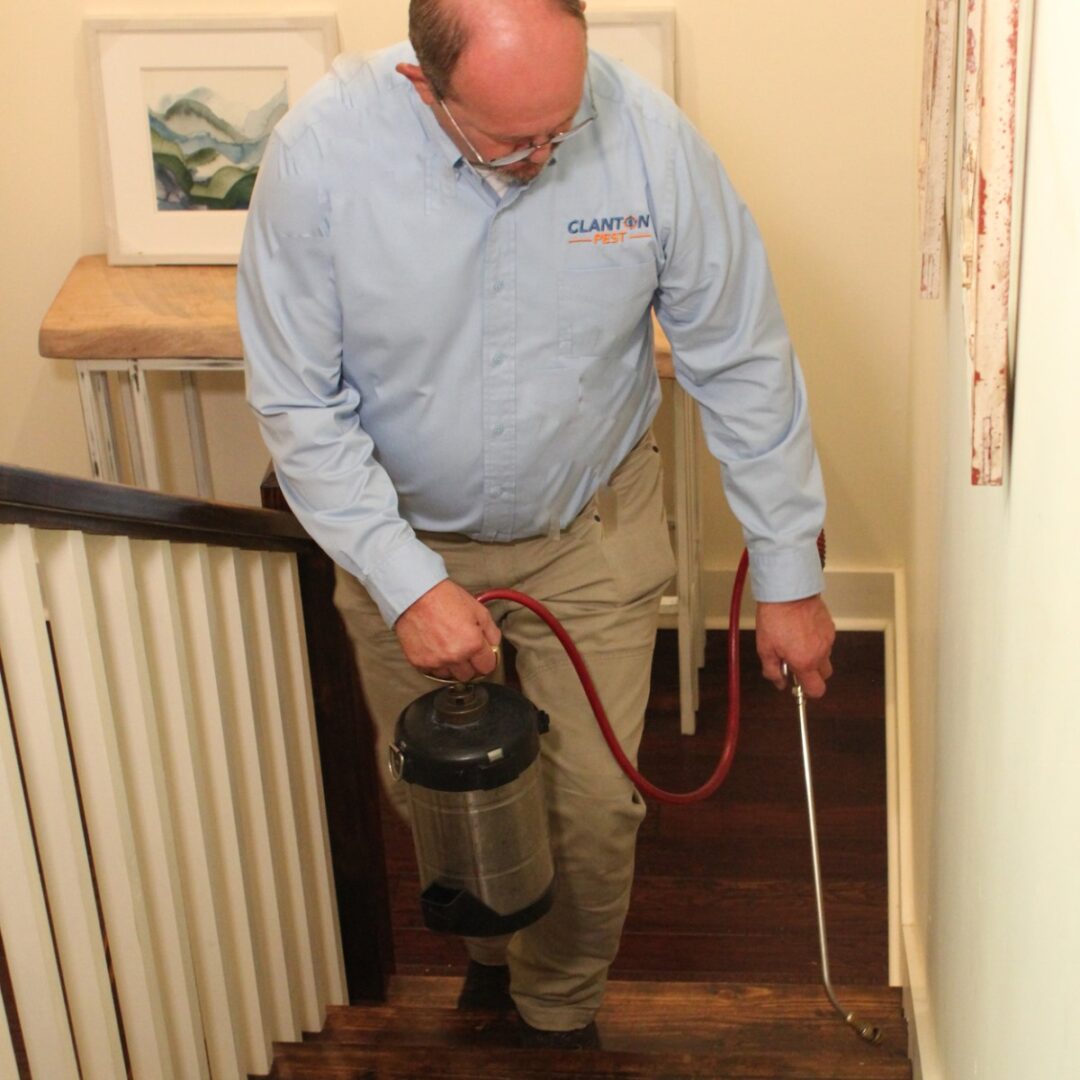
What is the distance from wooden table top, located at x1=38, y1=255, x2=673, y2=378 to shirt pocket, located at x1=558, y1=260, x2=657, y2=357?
1.01m

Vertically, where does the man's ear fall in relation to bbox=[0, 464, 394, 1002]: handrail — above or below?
above

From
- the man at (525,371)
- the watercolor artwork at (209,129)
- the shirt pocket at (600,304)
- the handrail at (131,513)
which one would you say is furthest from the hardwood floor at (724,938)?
the watercolor artwork at (209,129)

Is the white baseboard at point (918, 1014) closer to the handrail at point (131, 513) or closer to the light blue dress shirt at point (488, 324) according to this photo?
the light blue dress shirt at point (488, 324)

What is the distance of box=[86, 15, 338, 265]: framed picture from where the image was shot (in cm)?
317

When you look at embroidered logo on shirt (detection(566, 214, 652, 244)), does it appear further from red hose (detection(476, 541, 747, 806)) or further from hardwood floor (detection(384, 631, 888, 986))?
hardwood floor (detection(384, 631, 888, 986))

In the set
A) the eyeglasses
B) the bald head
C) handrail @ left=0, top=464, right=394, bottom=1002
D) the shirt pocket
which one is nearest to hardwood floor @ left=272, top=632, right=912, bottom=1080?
handrail @ left=0, top=464, right=394, bottom=1002

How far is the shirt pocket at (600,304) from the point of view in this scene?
6.14ft

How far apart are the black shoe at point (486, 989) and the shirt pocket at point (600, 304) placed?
1.10 metres

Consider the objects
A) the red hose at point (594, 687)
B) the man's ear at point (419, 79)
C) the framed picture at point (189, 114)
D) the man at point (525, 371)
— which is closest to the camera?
the man's ear at point (419, 79)

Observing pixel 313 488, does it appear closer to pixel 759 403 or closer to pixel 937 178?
pixel 759 403

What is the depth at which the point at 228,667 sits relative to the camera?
1.88 metres

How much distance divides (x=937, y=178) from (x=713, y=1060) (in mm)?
1230

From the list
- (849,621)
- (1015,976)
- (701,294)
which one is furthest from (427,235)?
(849,621)

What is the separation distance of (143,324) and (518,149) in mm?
1576
